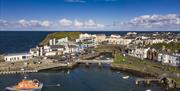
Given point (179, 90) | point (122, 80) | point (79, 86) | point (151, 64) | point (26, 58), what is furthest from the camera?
point (26, 58)

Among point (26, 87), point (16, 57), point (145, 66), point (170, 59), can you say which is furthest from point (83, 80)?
point (16, 57)

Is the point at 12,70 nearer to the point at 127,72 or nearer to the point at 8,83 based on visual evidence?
the point at 8,83

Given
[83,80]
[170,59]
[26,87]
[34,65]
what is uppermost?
[170,59]

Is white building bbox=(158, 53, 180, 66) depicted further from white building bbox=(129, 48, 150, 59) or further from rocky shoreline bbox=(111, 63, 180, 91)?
white building bbox=(129, 48, 150, 59)

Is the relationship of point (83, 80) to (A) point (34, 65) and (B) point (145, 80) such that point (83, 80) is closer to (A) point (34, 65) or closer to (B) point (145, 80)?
(B) point (145, 80)

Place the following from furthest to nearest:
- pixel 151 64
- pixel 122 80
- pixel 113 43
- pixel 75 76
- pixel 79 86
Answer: pixel 113 43 < pixel 151 64 < pixel 75 76 < pixel 122 80 < pixel 79 86

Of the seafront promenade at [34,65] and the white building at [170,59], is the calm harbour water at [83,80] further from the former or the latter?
the white building at [170,59]

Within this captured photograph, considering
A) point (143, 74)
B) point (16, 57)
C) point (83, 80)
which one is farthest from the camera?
point (16, 57)

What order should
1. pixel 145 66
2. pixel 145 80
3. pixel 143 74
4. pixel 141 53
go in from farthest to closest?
pixel 141 53
pixel 145 66
pixel 143 74
pixel 145 80

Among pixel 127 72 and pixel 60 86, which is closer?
pixel 60 86

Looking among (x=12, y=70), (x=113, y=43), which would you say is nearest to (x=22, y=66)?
(x=12, y=70)

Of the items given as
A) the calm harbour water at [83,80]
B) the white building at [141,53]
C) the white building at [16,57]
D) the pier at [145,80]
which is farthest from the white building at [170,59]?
the white building at [16,57]
